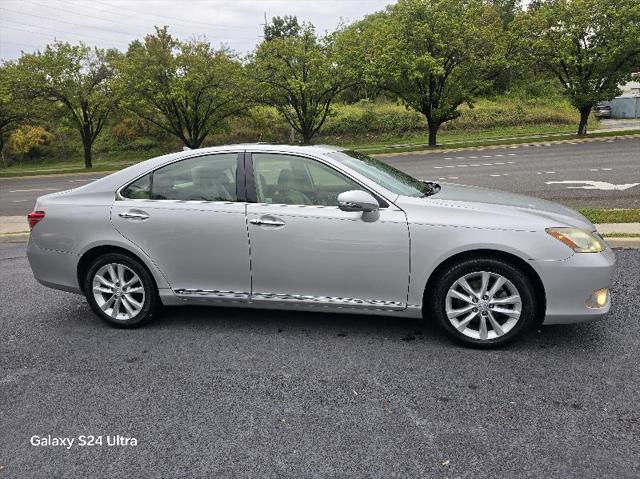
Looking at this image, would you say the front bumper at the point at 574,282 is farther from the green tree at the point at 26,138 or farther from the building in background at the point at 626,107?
the building in background at the point at 626,107

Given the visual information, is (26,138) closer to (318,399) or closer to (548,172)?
(548,172)

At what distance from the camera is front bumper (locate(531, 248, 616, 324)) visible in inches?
141

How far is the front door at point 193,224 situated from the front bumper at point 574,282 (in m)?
2.20

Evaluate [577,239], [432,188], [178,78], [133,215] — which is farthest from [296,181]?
[178,78]

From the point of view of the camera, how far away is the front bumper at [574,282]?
3.57m

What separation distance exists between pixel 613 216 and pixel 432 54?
21.3 m

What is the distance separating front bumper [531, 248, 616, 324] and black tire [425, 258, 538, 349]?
119mm

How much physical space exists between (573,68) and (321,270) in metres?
26.8

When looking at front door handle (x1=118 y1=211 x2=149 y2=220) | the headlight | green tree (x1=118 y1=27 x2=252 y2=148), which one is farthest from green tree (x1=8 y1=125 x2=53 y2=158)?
the headlight

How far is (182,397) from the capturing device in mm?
3305

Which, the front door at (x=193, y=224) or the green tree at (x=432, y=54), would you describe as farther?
the green tree at (x=432, y=54)

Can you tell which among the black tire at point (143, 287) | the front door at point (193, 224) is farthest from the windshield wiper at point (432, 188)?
the black tire at point (143, 287)

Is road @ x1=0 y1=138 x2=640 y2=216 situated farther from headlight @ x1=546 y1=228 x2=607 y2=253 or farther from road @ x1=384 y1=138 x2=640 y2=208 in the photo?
headlight @ x1=546 y1=228 x2=607 y2=253

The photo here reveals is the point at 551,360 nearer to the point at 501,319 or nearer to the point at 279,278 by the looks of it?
the point at 501,319
